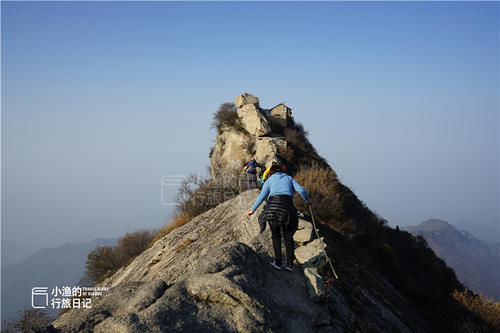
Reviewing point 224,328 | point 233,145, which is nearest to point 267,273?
Result: point 224,328

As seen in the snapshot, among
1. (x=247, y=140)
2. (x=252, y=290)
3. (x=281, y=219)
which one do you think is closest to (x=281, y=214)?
(x=281, y=219)

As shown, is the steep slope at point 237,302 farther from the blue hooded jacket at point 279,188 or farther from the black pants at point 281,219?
the blue hooded jacket at point 279,188

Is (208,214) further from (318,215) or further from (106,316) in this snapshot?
(106,316)

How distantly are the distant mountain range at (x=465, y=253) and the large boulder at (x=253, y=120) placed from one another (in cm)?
10730

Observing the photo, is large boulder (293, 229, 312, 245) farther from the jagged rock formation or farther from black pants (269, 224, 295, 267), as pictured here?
the jagged rock formation

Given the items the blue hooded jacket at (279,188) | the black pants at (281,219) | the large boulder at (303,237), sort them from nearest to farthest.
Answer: the black pants at (281,219) < the blue hooded jacket at (279,188) < the large boulder at (303,237)

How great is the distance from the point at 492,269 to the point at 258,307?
554 ft

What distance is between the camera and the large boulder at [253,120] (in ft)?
70.8

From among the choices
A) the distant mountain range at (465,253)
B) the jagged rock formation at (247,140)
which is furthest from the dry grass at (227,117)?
the distant mountain range at (465,253)

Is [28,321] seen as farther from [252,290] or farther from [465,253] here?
[465,253]

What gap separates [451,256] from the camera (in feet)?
425

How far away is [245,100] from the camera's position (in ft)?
79.3

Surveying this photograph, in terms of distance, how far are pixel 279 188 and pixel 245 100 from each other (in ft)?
60.9

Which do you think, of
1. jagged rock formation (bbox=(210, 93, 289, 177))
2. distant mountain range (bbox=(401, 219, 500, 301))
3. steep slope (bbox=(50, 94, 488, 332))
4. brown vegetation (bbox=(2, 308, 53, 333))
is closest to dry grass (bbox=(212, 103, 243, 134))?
jagged rock formation (bbox=(210, 93, 289, 177))
